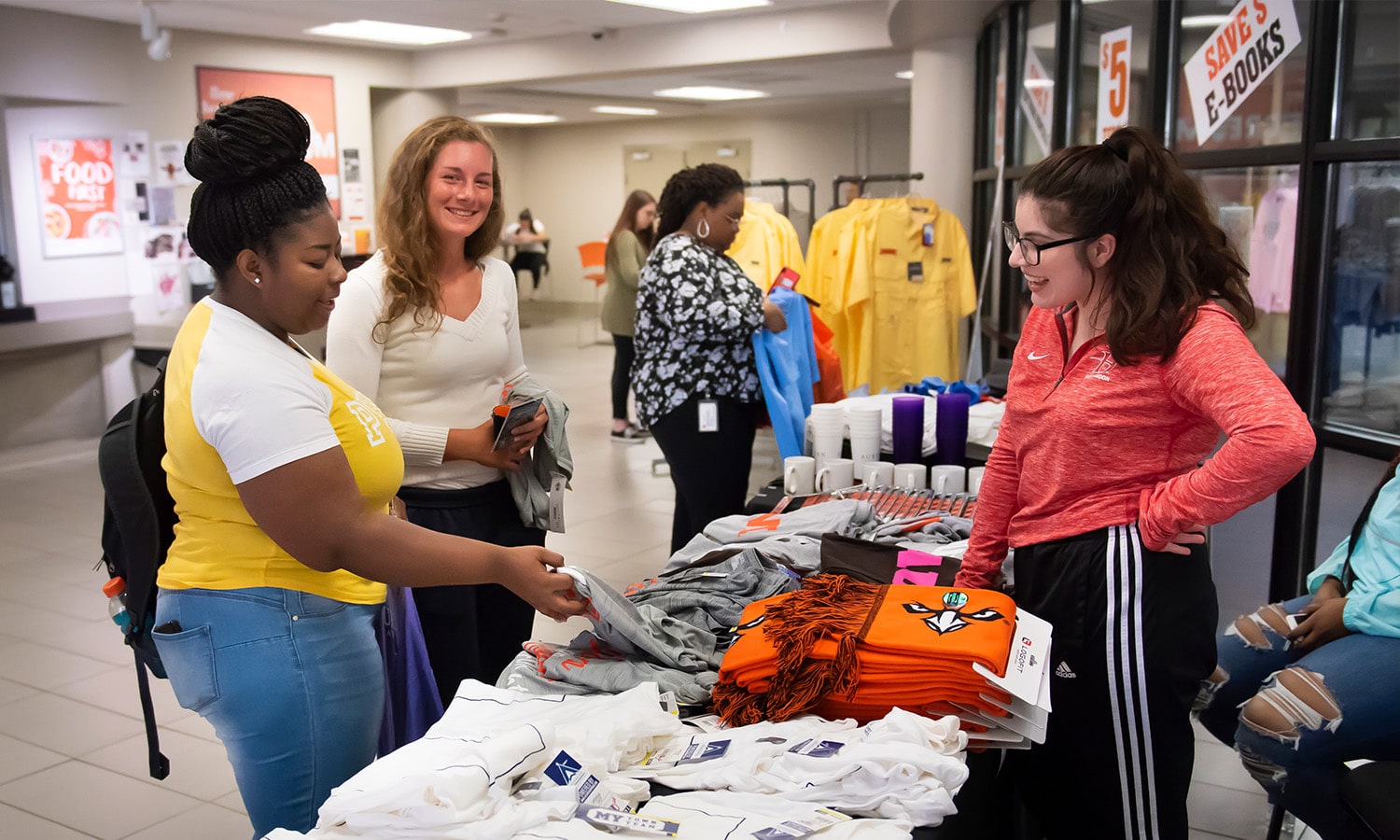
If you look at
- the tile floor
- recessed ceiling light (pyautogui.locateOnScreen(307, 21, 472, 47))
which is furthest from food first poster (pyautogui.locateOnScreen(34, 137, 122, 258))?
recessed ceiling light (pyautogui.locateOnScreen(307, 21, 472, 47))

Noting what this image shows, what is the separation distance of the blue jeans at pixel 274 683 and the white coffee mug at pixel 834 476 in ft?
5.84

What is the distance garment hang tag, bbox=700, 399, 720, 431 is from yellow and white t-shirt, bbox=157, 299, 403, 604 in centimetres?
207

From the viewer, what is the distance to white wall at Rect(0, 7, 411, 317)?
804cm

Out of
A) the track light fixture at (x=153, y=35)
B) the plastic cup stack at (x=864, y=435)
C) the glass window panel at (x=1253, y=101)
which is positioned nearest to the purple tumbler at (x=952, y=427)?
the plastic cup stack at (x=864, y=435)

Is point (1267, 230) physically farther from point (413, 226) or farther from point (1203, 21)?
point (413, 226)

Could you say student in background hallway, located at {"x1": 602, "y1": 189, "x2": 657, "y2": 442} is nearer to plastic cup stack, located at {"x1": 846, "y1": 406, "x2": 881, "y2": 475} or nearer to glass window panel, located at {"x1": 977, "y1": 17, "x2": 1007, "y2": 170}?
glass window panel, located at {"x1": 977, "y1": 17, "x2": 1007, "y2": 170}

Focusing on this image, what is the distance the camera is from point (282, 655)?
161cm

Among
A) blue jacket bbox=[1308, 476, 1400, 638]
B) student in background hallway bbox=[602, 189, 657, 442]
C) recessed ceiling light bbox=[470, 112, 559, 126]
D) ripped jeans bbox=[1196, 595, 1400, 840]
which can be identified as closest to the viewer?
ripped jeans bbox=[1196, 595, 1400, 840]

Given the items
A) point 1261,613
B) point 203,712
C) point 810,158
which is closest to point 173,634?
point 203,712

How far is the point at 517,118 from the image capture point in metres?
17.6

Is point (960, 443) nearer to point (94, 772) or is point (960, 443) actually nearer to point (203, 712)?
point (203, 712)

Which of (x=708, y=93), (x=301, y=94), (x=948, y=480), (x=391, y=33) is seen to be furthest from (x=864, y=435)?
(x=708, y=93)

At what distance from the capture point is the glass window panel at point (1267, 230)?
3.33m

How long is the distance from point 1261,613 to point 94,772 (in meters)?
3.26
